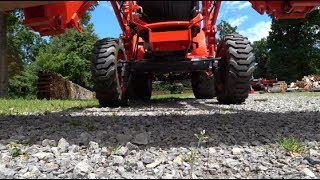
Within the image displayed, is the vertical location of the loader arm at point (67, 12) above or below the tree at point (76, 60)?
above

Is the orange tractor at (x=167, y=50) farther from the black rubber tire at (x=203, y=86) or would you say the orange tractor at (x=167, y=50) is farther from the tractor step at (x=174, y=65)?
the black rubber tire at (x=203, y=86)

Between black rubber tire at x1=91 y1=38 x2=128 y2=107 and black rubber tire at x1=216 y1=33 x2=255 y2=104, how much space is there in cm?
177

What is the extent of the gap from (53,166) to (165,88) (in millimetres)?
27327

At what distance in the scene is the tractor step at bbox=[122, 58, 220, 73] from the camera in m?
6.88

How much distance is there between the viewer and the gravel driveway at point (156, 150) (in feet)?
8.09

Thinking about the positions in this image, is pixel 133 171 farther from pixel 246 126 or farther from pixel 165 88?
pixel 165 88

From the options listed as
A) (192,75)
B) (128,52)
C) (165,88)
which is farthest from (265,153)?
(165,88)

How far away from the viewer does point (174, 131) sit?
3631 millimetres

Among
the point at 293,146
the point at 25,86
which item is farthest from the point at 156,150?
the point at 25,86

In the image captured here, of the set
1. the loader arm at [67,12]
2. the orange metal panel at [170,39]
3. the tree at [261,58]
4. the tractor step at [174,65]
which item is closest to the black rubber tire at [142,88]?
the tractor step at [174,65]

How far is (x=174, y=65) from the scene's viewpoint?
686cm

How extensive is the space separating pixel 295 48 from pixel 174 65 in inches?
1487

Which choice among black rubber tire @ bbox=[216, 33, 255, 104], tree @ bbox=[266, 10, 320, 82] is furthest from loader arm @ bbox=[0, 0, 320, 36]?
tree @ bbox=[266, 10, 320, 82]

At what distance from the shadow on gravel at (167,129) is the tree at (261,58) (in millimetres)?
48156
